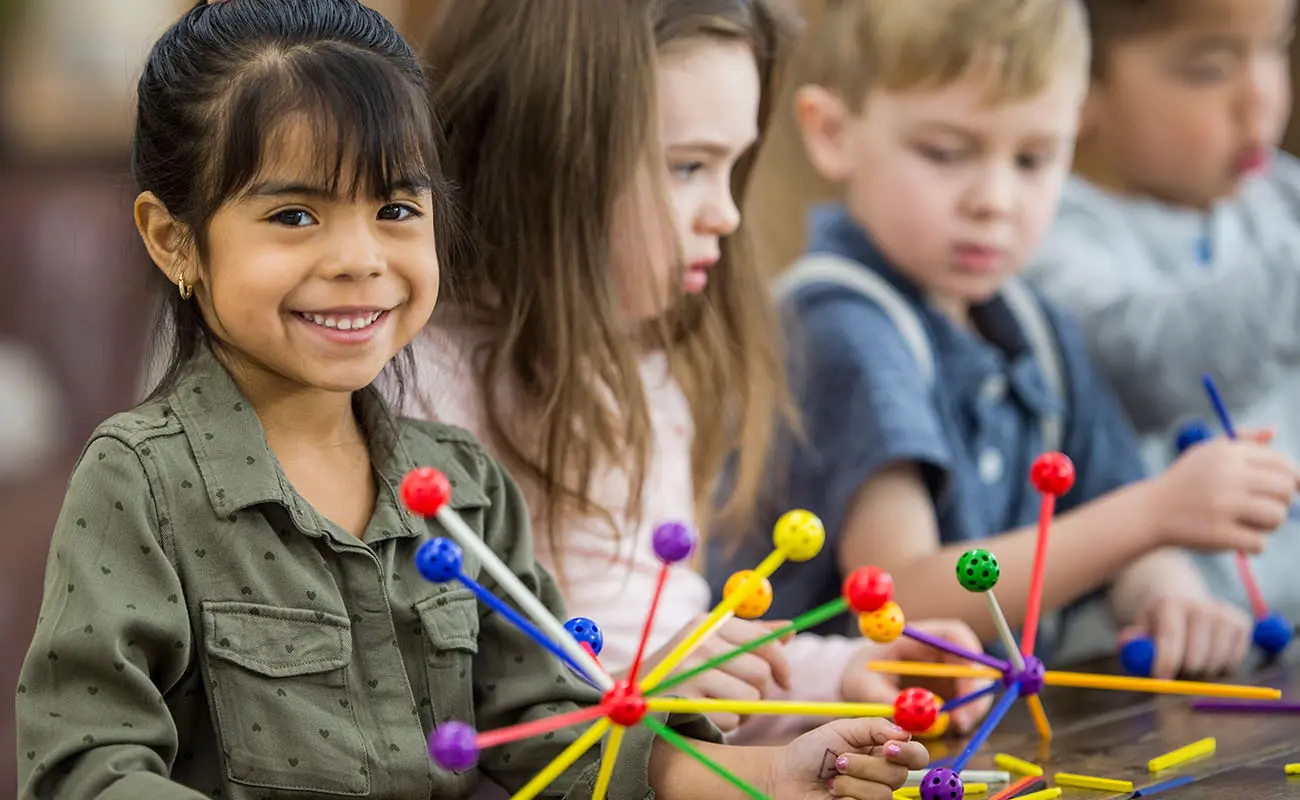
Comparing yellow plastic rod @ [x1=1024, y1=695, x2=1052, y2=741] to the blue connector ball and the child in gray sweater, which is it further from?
the child in gray sweater

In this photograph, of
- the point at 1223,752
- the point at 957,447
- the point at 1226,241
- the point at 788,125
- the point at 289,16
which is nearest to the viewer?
the point at 289,16

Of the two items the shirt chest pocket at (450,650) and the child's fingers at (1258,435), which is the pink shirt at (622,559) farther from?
the child's fingers at (1258,435)

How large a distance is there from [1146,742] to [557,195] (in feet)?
1.74

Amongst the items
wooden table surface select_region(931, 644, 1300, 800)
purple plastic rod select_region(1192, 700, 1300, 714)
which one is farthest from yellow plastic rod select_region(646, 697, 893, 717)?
purple plastic rod select_region(1192, 700, 1300, 714)

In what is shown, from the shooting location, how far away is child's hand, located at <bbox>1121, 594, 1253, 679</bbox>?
1321mm

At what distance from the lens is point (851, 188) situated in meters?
1.46

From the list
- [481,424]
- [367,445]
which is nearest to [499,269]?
[481,424]

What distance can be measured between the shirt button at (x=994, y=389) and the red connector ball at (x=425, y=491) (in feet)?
2.66

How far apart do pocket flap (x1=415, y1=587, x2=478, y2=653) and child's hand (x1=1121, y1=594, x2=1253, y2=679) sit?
642mm

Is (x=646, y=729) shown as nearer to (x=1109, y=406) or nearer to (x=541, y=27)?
(x=541, y=27)

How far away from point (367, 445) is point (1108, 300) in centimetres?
94

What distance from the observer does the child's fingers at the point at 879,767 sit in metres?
0.83

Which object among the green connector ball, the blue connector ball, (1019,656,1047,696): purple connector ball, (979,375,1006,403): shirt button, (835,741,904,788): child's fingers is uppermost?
(979,375,1006,403): shirt button

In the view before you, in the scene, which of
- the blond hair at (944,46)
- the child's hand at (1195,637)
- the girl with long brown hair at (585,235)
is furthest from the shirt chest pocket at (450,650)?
the child's hand at (1195,637)
